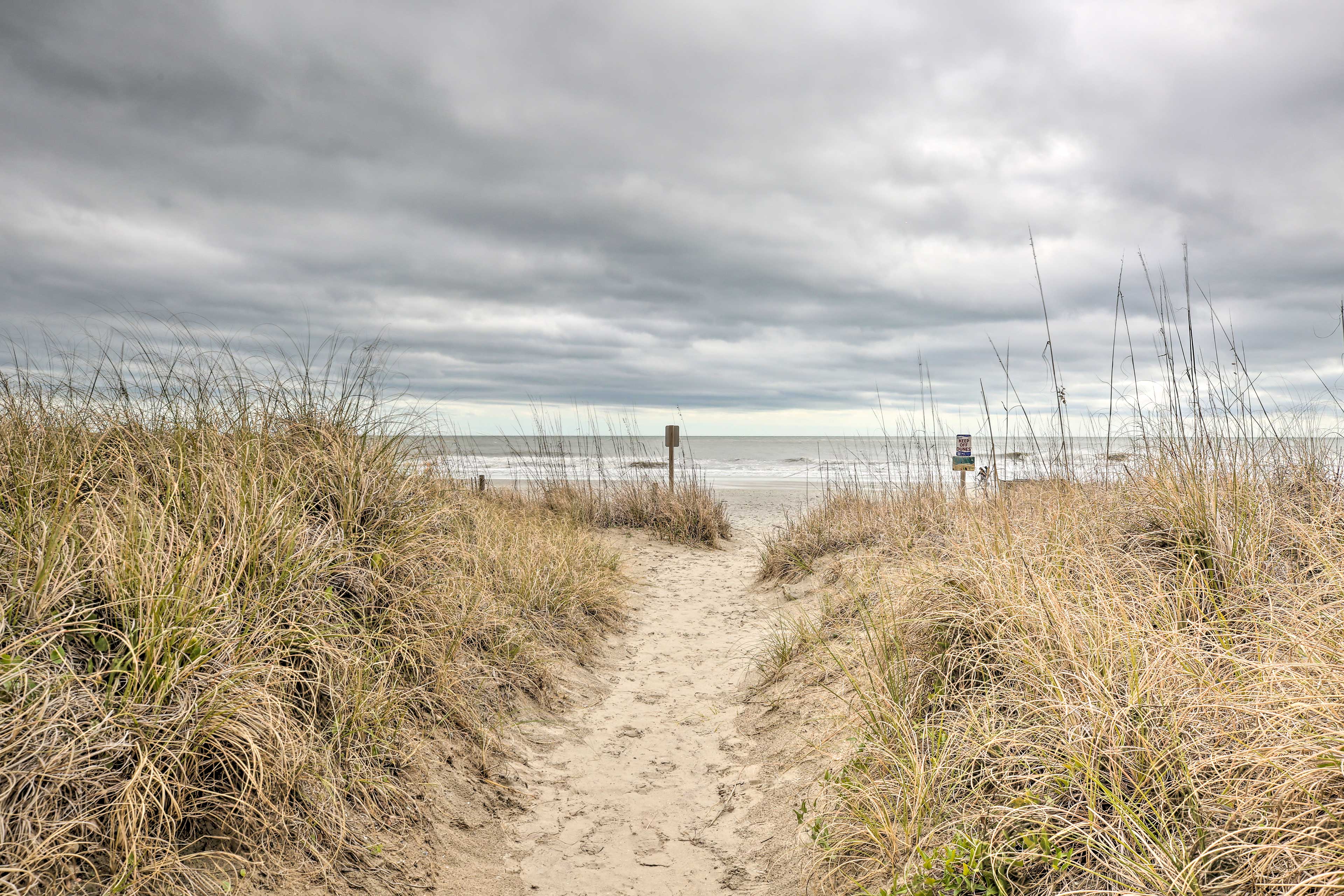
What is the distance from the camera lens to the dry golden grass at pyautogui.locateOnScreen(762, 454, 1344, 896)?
199 cm

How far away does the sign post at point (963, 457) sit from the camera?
8664 millimetres

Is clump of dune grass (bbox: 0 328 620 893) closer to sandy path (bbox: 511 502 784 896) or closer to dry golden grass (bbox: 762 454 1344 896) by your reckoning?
sandy path (bbox: 511 502 784 896)

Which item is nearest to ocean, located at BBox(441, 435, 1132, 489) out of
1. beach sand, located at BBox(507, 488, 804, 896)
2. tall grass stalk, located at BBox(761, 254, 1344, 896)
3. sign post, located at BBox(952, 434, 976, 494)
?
sign post, located at BBox(952, 434, 976, 494)

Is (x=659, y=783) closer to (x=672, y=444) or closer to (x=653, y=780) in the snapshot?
(x=653, y=780)

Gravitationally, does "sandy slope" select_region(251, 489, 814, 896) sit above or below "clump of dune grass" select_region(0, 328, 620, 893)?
below

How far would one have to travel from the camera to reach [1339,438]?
225 inches

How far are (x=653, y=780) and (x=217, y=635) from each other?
235 cm

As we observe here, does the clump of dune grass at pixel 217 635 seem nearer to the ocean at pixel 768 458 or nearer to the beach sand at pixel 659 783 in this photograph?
the beach sand at pixel 659 783

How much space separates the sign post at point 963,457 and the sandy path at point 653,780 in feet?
12.1

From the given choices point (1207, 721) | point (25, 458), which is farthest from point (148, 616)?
point (1207, 721)

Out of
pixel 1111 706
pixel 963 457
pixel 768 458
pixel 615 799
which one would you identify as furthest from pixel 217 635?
pixel 768 458

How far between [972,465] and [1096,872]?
7370 millimetres

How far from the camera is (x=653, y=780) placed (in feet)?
12.7

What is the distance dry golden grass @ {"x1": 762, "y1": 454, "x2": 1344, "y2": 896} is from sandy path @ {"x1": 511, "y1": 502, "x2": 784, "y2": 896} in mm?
585
